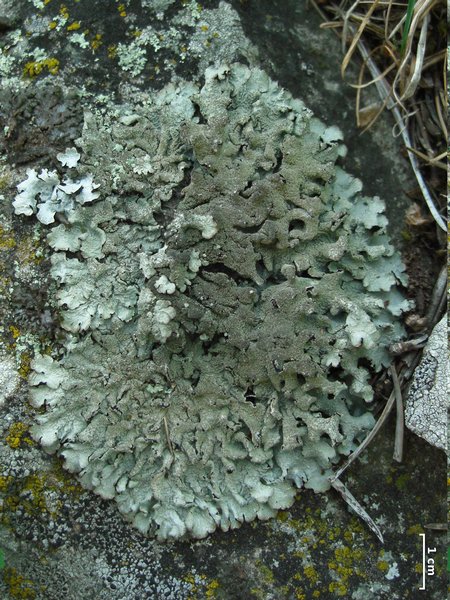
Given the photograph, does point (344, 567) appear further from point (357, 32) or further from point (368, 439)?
Result: point (357, 32)

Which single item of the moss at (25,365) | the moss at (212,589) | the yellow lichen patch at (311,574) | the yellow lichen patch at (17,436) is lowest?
the yellow lichen patch at (311,574)

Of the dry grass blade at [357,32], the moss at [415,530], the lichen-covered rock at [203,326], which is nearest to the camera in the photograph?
the lichen-covered rock at [203,326]

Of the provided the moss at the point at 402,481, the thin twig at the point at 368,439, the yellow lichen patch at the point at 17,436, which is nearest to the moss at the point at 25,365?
the yellow lichen patch at the point at 17,436

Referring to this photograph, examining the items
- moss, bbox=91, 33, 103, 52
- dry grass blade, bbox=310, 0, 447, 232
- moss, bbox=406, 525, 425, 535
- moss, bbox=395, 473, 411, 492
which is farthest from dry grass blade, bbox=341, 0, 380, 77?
moss, bbox=406, 525, 425, 535

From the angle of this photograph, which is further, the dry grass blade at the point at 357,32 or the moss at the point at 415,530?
the dry grass blade at the point at 357,32

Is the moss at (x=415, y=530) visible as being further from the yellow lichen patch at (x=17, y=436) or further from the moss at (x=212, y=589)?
the yellow lichen patch at (x=17, y=436)

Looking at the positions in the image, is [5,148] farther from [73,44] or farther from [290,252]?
[290,252]

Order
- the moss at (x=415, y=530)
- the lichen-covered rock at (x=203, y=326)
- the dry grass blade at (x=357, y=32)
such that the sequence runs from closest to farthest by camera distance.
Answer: the lichen-covered rock at (x=203, y=326) < the moss at (x=415, y=530) < the dry grass blade at (x=357, y=32)
